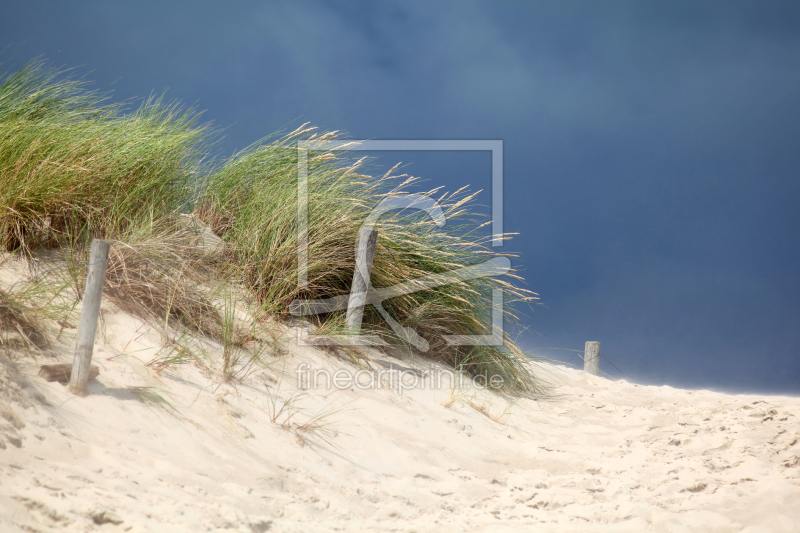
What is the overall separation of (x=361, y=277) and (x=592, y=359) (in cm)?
530

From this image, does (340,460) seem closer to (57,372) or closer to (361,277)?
(57,372)

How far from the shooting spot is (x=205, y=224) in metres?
5.32

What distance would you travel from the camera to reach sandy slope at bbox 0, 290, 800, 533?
220 cm

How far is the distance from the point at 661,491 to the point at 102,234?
4.37 meters

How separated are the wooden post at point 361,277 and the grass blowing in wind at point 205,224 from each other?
0.55 feet

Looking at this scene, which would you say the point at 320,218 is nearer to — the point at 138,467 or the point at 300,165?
the point at 300,165

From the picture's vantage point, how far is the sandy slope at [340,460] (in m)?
2.20

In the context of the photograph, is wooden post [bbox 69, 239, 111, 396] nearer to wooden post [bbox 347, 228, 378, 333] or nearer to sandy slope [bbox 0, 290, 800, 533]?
sandy slope [bbox 0, 290, 800, 533]

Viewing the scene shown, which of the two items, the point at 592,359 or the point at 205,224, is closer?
the point at 205,224

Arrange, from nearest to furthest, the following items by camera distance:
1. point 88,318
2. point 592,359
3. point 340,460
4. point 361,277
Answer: point 88,318 < point 340,460 < point 361,277 < point 592,359

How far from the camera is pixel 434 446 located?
374 centimetres

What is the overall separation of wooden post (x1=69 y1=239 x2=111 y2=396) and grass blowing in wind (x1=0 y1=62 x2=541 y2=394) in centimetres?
87

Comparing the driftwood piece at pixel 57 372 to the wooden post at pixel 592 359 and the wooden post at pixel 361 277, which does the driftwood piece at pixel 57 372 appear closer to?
the wooden post at pixel 361 277

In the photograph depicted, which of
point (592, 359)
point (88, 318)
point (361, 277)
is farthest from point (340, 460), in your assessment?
point (592, 359)
